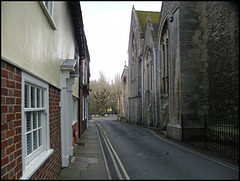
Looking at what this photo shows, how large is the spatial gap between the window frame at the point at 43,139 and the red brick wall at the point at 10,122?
148mm

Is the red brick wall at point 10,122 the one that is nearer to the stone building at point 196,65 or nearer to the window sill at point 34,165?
the window sill at point 34,165

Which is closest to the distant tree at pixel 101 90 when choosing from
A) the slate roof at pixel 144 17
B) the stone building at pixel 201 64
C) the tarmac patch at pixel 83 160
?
the slate roof at pixel 144 17

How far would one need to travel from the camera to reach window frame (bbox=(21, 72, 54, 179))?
2926 millimetres

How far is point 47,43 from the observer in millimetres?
4371

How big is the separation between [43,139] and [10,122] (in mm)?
1839

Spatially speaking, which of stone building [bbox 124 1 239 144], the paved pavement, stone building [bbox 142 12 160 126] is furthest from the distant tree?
the paved pavement

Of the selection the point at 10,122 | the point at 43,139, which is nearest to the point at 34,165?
the point at 43,139

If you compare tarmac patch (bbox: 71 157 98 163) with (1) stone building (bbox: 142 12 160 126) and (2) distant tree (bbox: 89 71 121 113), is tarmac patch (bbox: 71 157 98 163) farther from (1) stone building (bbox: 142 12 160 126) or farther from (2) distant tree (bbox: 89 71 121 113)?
(2) distant tree (bbox: 89 71 121 113)

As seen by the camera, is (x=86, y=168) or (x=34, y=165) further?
(x=86, y=168)

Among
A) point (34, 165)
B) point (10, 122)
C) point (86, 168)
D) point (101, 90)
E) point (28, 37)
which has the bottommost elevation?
point (86, 168)

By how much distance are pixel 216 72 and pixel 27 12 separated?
32.0 feet

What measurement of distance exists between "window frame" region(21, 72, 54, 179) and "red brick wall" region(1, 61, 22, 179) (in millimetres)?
148

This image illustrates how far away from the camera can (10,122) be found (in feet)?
8.18

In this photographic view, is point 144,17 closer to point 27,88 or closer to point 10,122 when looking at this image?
point 27,88
